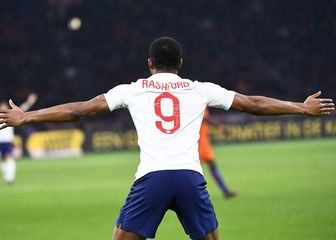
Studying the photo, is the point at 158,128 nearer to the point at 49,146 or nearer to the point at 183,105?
the point at 183,105

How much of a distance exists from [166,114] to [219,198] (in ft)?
33.0

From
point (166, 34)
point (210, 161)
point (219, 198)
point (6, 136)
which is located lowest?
point (219, 198)

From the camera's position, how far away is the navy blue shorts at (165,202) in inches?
246

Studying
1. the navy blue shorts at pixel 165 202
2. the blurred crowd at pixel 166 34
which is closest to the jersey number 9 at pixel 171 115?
the navy blue shorts at pixel 165 202

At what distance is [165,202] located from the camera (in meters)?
6.28

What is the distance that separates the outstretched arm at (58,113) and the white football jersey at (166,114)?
0.13m

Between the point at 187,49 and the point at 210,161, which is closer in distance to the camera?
the point at 210,161

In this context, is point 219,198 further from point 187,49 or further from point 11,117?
point 187,49

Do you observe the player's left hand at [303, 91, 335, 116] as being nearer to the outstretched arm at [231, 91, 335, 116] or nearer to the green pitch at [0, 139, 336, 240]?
the outstretched arm at [231, 91, 335, 116]

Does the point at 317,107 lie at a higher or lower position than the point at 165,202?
higher

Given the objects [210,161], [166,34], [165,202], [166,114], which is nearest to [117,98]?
[166,114]

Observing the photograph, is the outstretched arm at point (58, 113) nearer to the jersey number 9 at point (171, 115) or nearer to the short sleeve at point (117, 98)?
the short sleeve at point (117, 98)

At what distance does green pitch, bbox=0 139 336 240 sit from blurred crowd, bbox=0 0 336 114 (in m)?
11.4

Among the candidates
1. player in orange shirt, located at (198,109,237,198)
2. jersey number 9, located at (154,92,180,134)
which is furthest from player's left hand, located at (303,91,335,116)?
player in orange shirt, located at (198,109,237,198)
